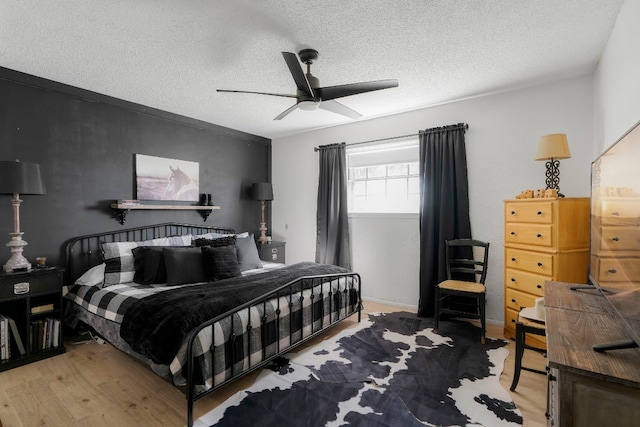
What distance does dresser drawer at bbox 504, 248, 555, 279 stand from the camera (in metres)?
2.80

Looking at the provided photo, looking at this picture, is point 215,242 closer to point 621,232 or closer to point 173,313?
point 173,313

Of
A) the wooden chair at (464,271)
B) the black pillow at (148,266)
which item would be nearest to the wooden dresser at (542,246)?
the wooden chair at (464,271)

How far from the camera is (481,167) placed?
367 centimetres

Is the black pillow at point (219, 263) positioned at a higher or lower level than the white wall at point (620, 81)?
lower

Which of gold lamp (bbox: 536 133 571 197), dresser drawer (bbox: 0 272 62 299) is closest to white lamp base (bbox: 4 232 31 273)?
dresser drawer (bbox: 0 272 62 299)

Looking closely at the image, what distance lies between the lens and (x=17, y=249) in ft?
9.11

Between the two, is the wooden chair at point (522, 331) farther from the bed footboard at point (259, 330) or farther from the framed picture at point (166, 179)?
the framed picture at point (166, 179)

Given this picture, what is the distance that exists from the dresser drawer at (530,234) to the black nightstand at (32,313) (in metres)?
4.39

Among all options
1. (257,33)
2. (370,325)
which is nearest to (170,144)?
(257,33)

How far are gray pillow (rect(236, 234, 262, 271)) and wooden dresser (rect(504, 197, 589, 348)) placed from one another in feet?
9.33

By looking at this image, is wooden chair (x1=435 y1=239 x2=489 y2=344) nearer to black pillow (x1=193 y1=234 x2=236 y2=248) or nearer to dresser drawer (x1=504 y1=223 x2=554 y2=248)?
dresser drawer (x1=504 y1=223 x2=554 y2=248)

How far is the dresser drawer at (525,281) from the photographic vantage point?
2.87 m

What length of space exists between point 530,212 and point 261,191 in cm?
369

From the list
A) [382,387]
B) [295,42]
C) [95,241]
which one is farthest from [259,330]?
[95,241]
